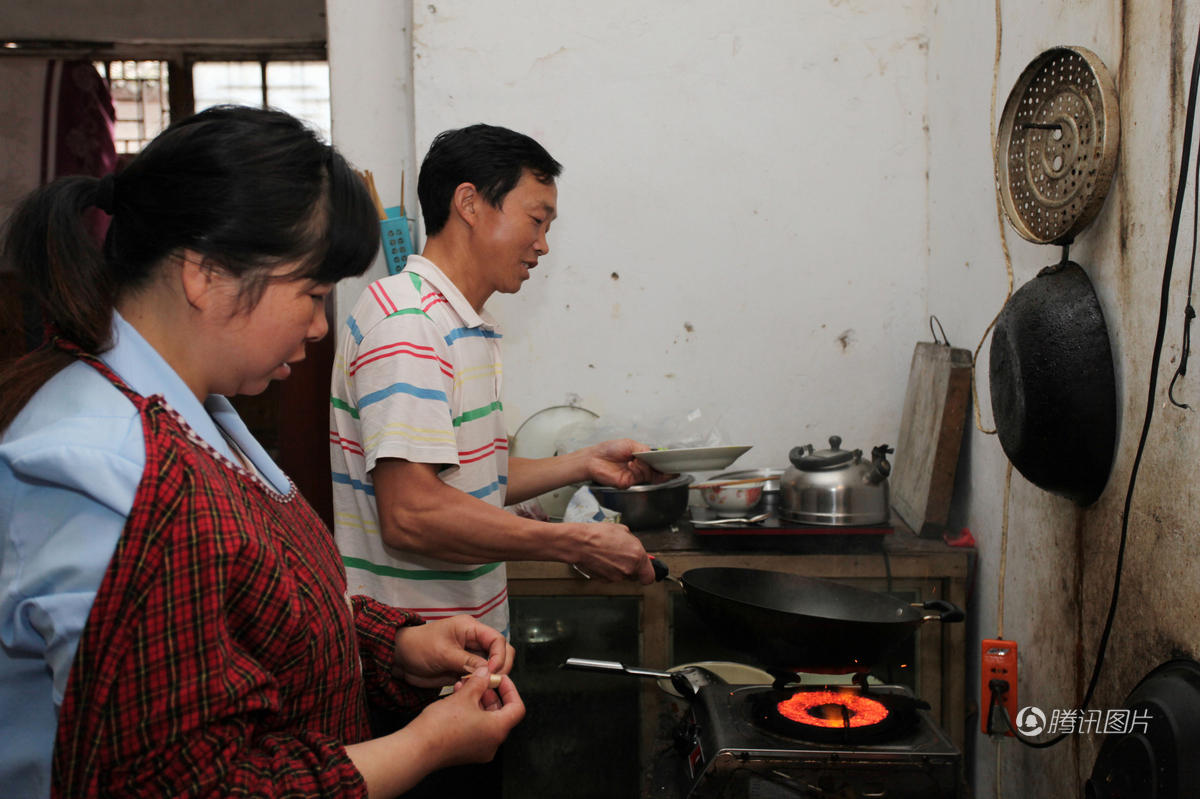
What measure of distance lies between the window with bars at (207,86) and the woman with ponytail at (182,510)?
380 centimetres

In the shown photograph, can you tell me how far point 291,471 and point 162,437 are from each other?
2.22 metres

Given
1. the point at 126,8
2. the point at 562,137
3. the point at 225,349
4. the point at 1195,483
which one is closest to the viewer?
the point at 225,349

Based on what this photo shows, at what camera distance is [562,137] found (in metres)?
2.85

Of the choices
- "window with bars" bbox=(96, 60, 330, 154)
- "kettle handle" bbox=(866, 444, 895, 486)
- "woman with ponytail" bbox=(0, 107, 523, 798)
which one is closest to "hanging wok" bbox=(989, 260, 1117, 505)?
"kettle handle" bbox=(866, 444, 895, 486)

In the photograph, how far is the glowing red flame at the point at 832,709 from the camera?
1.48 m

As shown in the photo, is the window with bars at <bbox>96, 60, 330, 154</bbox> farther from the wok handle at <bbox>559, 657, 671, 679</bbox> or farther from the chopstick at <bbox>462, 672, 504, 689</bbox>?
the chopstick at <bbox>462, 672, 504, 689</bbox>

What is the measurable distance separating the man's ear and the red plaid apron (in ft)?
3.45

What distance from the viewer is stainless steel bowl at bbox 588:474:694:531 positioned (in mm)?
2451

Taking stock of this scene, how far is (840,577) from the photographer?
2355 mm

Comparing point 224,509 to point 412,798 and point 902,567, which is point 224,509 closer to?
point 412,798

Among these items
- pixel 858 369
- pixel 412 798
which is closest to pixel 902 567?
pixel 858 369

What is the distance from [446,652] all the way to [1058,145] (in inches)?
53.7

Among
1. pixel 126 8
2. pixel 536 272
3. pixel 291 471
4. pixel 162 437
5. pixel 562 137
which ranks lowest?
pixel 291 471

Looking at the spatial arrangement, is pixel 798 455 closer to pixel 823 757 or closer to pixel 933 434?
pixel 933 434
